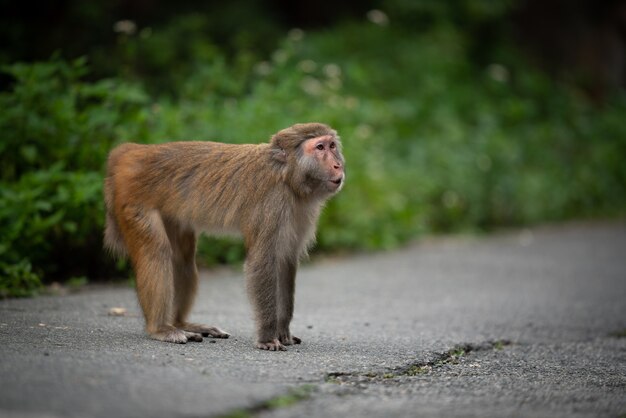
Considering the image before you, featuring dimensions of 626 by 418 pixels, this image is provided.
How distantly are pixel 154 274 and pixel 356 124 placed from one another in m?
7.36

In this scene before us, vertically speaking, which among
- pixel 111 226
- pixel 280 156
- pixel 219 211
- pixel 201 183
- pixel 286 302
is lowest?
pixel 286 302

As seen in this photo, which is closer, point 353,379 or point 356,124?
point 353,379

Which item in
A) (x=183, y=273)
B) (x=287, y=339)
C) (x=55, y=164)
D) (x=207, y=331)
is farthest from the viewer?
(x=55, y=164)

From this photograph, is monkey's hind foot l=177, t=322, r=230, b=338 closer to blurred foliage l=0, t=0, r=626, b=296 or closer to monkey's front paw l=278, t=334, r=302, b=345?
monkey's front paw l=278, t=334, r=302, b=345

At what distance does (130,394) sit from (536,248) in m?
10.3

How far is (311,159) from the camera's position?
6223 millimetres

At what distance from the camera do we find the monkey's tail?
21.8 ft

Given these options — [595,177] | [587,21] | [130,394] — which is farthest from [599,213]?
[130,394]

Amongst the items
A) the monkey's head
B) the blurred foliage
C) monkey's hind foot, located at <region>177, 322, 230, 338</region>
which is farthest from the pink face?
the blurred foliage

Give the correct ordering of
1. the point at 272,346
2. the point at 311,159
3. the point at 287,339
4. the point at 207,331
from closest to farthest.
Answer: the point at 272,346 < the point at 311,159 < the point at 287,339 < the point at 207,331

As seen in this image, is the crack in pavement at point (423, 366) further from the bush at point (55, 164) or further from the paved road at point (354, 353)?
the bush at point (55, 164)

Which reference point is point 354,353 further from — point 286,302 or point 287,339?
point 286,302

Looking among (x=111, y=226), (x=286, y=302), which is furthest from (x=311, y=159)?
(x=111, y=226)

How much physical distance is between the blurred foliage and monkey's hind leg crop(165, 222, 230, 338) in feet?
6.10
